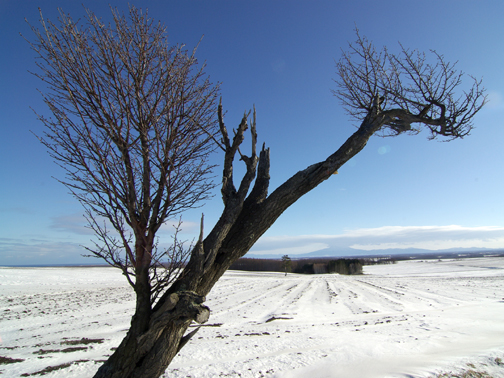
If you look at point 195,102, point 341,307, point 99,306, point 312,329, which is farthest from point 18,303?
point 195,102

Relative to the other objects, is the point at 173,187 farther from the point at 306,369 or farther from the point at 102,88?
the point at 306,369

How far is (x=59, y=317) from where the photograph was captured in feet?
41.7

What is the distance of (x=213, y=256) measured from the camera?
327cm

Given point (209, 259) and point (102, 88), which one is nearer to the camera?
point (209, 259)

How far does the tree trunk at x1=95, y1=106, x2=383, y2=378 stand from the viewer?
3.09 metres

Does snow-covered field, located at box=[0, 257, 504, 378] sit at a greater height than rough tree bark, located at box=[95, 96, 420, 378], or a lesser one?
lesser

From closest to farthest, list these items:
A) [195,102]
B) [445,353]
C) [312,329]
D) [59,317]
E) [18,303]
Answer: [195,102], [445,353], [312,329], [59,317], [18,303]

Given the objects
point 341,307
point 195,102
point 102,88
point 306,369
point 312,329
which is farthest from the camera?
point 341,307

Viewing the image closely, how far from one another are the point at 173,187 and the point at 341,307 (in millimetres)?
14173

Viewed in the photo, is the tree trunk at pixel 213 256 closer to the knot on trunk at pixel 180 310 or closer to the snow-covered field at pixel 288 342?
the knot on trunk at pixel 180 310

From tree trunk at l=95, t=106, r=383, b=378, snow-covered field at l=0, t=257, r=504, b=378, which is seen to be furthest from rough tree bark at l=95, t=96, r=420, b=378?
snow-covered field at l=0, t=257, r=504, b=378

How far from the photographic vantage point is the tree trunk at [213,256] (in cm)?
309

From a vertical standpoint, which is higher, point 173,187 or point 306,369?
point 173,187

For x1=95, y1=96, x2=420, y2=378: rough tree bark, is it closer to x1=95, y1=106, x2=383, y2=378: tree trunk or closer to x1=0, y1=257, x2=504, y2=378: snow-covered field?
x1=95, y1=106, x2=383, y2=378: tree trunk
